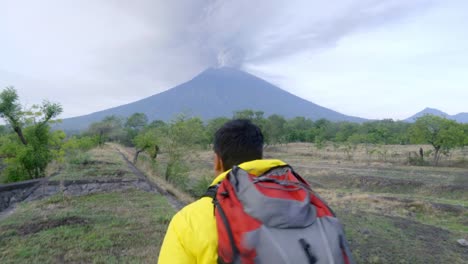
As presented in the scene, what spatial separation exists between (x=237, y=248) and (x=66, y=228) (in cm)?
564

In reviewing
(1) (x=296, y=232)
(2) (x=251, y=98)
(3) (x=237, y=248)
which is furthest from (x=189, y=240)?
(2) (x=251, y=98)

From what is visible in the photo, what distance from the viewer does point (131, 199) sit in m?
8.21

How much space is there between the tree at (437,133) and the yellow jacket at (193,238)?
88.2ft

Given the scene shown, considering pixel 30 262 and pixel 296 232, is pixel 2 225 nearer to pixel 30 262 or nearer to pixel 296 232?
pixel 30 262

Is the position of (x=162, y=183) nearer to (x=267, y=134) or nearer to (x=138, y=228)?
(x=138, y=228)

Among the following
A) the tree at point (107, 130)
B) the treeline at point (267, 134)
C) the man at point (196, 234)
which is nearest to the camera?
the man at point (196, 234)

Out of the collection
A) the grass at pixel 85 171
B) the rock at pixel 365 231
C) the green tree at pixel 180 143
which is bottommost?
the rock at pixel 365 231

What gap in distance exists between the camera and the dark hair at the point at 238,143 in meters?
1.45

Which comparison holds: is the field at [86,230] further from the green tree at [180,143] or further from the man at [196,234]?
the green tree at [180,143]

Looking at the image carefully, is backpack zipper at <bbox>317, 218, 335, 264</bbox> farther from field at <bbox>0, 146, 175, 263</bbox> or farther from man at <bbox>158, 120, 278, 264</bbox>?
field at <bbox>0, 146, 175, 263</bbox>

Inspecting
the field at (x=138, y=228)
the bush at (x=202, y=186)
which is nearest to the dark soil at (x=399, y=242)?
the field at (x=138, y=228)

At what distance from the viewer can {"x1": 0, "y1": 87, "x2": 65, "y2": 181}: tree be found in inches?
475

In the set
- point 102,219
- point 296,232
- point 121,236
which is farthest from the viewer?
point 102,219

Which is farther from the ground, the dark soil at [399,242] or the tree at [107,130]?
the tree at [107,130]
